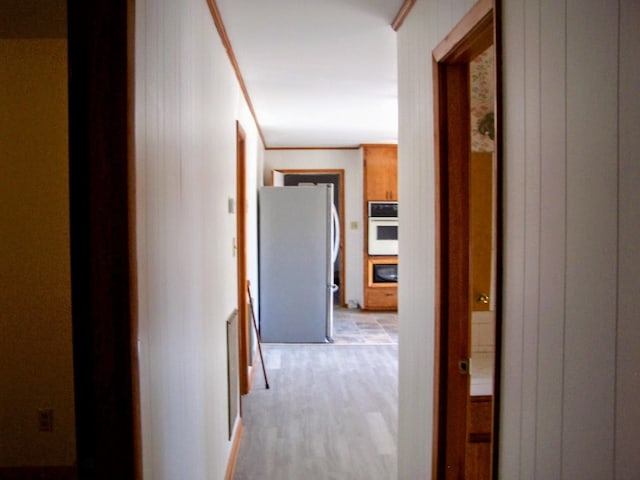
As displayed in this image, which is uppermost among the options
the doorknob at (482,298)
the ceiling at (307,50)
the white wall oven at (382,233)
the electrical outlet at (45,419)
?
the ceiling at (307,50)

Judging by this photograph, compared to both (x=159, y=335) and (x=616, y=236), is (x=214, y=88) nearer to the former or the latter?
(x=159, y=335)

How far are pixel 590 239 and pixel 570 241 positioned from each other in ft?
0.21

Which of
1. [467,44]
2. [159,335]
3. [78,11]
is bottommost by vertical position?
[159,335]

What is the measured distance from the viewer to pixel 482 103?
2.34 meters

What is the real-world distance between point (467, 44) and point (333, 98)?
2849 millimetres

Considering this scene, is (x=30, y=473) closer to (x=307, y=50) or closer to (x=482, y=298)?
(x=482, y=298)

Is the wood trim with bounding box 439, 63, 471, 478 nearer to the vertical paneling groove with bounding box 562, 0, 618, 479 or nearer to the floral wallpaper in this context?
the floral wallpaper

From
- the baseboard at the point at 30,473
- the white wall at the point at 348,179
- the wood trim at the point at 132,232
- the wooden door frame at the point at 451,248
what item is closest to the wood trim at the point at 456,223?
the wooden door frame at the point at 451,248

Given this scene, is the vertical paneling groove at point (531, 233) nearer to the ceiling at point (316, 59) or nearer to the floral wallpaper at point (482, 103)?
the floral wallpaper at point (482, 103)

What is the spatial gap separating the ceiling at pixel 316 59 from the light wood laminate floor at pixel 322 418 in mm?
2636

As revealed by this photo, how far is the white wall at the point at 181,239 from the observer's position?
1147mm

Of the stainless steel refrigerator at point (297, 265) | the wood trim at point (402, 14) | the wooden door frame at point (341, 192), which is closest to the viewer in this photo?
the wood trim at point (402, 14)

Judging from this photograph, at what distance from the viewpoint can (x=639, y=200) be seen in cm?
70

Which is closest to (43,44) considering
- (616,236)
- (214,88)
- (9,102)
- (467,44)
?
(9,102)
